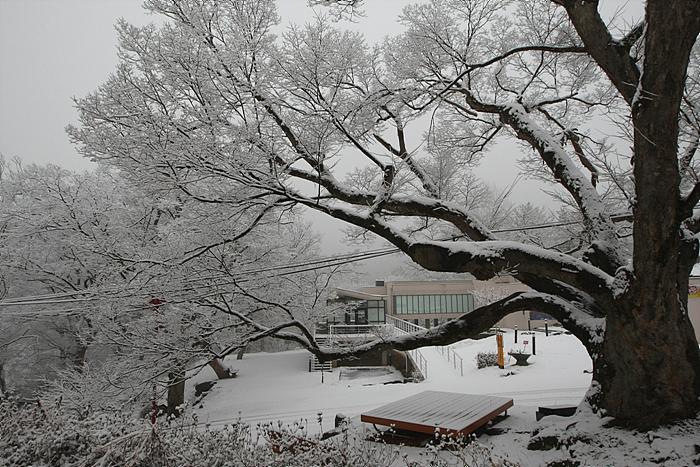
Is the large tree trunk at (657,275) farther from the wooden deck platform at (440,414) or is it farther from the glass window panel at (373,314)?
the glass window panel at (373,314)

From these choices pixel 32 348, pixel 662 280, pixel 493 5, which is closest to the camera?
pixel 662 280

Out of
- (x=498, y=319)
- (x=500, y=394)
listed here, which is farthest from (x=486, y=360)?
(x=498, y=319)

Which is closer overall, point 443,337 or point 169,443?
point 169,443

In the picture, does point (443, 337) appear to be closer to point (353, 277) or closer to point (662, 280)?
point (662, 280)

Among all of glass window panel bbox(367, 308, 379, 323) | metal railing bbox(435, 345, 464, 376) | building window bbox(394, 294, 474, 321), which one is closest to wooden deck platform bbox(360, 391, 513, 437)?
metal railing bbox(435, 345, 464, 376)

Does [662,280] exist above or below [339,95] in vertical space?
below

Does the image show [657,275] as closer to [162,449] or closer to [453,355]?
[162,449]

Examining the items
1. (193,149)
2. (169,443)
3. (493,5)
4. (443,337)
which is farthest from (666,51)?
(169,443)

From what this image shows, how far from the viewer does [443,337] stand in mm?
6234

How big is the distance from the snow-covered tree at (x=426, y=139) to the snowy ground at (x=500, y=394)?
500 millimetres

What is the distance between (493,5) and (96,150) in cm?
784

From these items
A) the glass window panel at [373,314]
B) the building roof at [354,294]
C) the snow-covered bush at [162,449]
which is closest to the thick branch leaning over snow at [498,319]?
the snow-covered bush at [162,449]

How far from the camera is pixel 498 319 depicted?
6066 mm

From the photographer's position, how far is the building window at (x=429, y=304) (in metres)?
38.3
